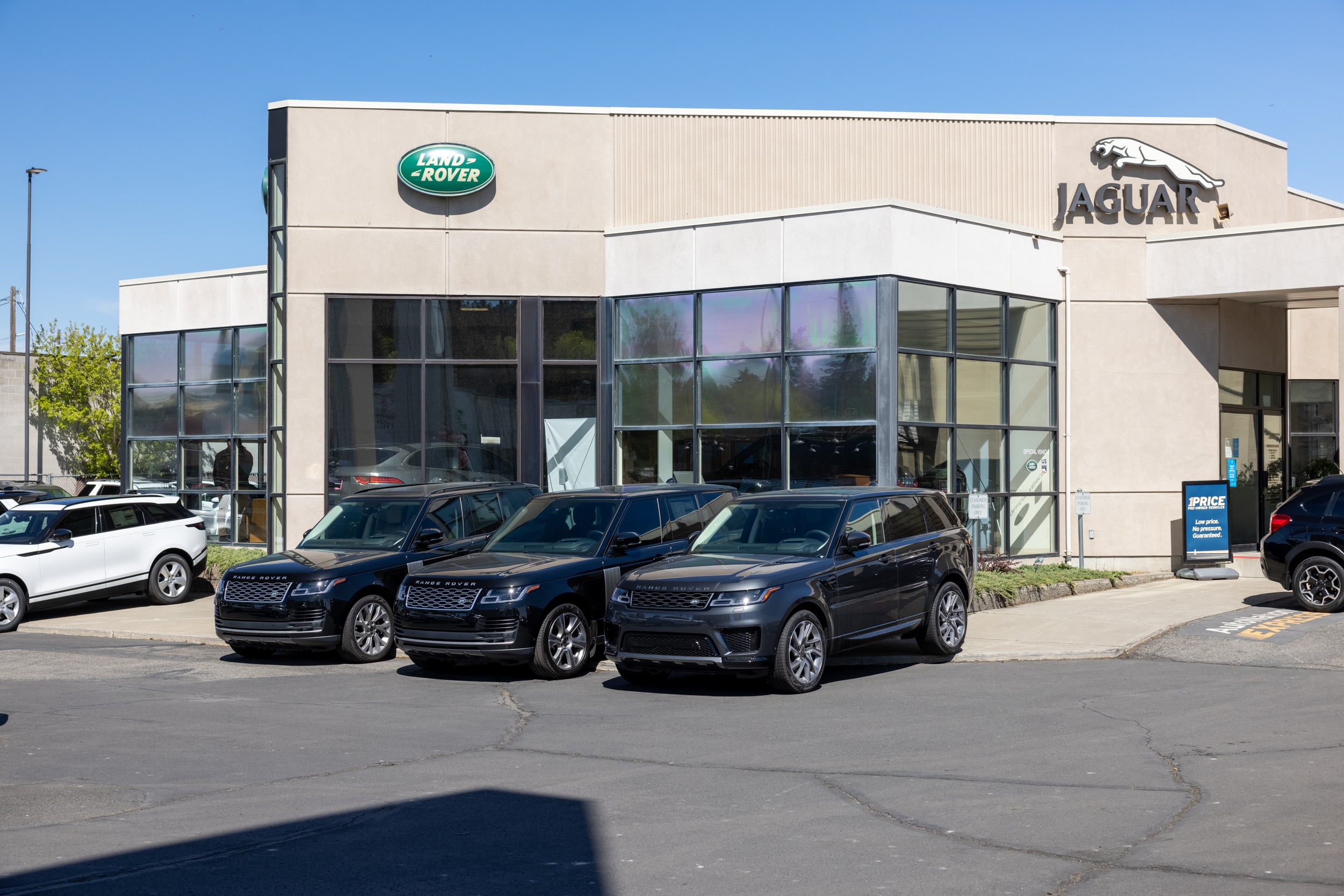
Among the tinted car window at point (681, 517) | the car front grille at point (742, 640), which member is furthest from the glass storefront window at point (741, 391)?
the car front grille at point (742, 640)

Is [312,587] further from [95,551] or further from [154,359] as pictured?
[154,359]

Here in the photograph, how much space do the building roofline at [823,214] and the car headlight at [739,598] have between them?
9319mm

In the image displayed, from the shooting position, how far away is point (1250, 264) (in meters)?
21.3

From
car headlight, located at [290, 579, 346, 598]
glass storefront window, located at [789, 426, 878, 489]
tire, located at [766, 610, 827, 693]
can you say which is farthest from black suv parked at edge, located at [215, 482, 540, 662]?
glass storefront window, located at [789, 426, 878, 489]

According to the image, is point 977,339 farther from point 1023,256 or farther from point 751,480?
point 751,480

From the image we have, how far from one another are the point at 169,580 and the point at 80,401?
27.4m

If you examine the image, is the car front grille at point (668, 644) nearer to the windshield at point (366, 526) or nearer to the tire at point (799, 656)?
the tire at point (799, 656)

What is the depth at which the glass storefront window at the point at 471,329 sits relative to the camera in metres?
22.2

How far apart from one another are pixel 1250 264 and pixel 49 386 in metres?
38.0

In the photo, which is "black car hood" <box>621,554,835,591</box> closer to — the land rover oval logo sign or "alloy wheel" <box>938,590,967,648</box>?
"alloy wheel" <box>938,590,967,648</box>

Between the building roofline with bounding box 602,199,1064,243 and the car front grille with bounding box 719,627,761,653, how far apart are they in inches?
378

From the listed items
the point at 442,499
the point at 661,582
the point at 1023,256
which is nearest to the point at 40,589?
the point at 442,499

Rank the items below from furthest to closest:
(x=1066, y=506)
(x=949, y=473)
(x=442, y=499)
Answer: (x=1066, y=506) < (x=949, y=473) < (x=442, y=499)

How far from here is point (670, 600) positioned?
38.3ft
